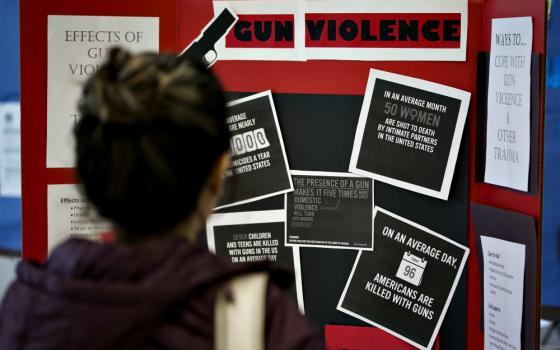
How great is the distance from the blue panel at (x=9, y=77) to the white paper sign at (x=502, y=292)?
2.72m

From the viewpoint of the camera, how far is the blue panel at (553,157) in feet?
9.92

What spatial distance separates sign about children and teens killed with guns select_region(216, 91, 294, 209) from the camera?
70.4 inches

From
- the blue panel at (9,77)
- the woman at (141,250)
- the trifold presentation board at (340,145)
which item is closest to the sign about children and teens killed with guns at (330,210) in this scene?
the trifold presentation board at (340,145)

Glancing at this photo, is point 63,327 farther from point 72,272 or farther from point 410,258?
point 410,258

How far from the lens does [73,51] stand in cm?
182

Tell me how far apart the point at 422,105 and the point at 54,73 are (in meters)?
0.84

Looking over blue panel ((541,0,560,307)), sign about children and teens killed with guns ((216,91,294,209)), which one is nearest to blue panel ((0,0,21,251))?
sign about children and teens killed with guns ((216,91,294,209))

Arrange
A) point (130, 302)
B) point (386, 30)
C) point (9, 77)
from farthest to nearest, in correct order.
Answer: point (9, 77), point (386, 30), point (130, 302)

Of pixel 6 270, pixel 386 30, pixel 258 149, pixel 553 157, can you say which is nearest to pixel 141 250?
pixel 258 149

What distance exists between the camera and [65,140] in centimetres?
183

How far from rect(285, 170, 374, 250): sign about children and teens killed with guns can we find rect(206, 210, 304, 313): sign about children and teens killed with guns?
3 centimetres

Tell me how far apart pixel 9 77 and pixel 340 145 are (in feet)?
8.15

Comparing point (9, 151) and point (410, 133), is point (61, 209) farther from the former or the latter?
point (9, 151)

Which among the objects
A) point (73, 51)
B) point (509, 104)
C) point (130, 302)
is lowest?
point (130, 302)
